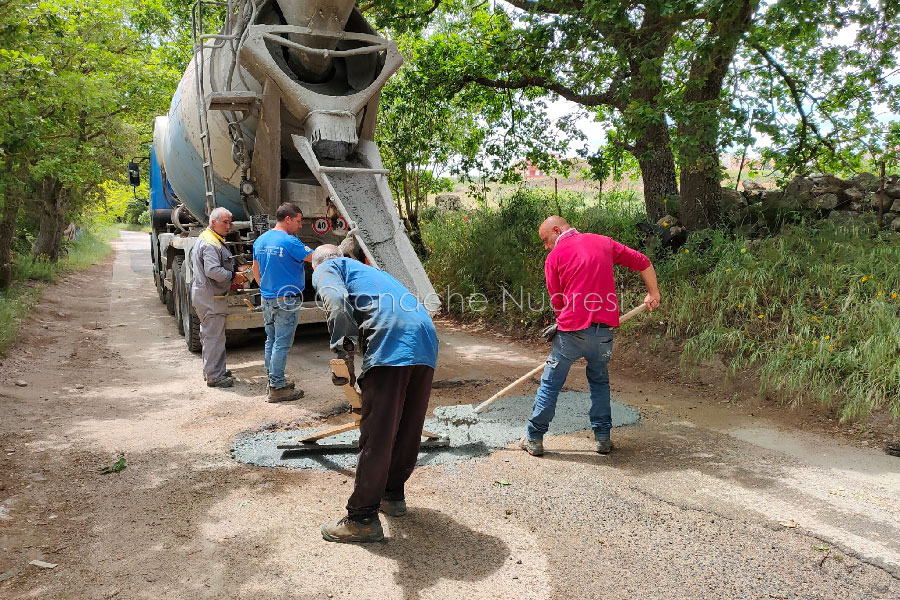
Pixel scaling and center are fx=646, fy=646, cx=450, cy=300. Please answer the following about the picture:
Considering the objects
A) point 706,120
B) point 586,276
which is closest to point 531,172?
point 706,120

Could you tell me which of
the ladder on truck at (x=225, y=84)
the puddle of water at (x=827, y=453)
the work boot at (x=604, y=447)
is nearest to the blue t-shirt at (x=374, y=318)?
the work boot at (x=604, y=447)

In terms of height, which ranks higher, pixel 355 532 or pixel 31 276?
pixel 355 532

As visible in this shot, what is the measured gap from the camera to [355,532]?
3.15 m

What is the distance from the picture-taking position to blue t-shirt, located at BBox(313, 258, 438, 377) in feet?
10.2

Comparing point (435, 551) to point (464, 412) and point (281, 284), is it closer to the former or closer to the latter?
point (464, 412)

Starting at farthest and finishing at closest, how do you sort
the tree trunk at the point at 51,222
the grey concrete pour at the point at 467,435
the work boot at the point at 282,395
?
the tree trunk at the point at 51,222 < the work boot at the point at 282,395 < the grey concrete pour at the point at 467,435

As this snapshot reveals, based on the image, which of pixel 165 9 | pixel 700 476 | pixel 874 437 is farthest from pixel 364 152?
pixel 165 9

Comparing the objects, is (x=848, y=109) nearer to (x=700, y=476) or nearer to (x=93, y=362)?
(x=700, y=476)

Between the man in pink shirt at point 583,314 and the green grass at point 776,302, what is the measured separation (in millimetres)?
1879

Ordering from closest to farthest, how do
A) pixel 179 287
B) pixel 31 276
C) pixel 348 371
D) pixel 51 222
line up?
1. pixel 348 371
2. pixel 179 287
3. pixel 31 276
4. pixel 51 222

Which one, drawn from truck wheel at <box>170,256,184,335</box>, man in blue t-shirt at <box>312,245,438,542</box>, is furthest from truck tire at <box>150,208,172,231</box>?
man in blue t-shirt at <box>312,245,438,542</box>

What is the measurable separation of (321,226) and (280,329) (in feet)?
5.38

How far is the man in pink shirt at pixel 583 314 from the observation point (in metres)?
4.26

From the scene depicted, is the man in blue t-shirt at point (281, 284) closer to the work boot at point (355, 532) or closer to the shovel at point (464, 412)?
the shovel at point (464, 412)
